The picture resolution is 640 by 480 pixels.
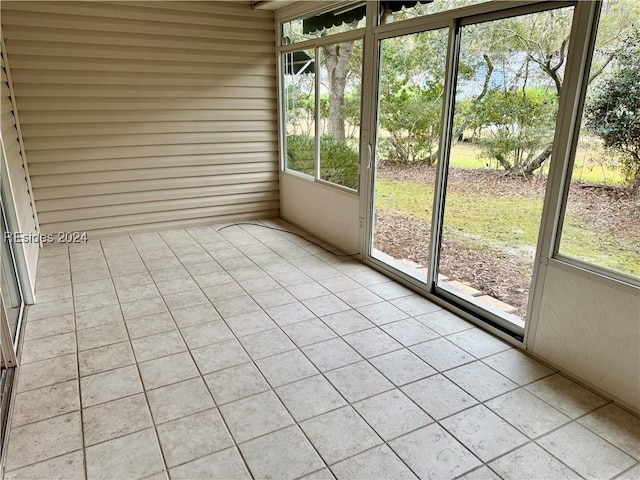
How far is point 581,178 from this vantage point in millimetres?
2215

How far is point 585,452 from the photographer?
1.86m

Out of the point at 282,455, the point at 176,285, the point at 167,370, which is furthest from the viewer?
the point at 176,285

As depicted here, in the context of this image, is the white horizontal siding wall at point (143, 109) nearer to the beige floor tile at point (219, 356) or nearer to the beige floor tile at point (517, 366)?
the beige floor tile at point (219, 356)

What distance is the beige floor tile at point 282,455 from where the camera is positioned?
1.77 m

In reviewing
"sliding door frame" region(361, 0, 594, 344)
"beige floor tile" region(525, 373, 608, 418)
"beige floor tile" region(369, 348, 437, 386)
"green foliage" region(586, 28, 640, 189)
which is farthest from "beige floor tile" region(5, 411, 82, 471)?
"green foliage" region(586, 28, 640, 189)

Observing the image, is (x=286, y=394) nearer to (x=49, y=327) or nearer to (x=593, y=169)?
(x=49, y=327)

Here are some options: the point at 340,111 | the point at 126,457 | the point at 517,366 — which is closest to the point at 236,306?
the point at 126,457

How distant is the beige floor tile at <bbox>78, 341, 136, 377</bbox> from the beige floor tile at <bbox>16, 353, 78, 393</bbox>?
0.05m

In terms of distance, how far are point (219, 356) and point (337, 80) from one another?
2857 millimetres

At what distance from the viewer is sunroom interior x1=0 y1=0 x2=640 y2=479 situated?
1.96 meters

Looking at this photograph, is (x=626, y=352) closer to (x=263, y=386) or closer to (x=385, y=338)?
(x=385, y=338)

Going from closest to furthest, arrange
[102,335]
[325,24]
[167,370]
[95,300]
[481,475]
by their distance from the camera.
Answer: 1. [481,475]
2. [167,370]
3. [102,335]
4. [95,300]
5. [325,24]

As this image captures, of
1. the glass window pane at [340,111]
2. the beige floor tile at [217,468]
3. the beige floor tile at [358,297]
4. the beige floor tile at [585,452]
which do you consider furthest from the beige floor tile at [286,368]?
the glass window pane at [340,111]

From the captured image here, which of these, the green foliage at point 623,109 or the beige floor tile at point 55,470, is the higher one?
the green foliage at point 623,109
